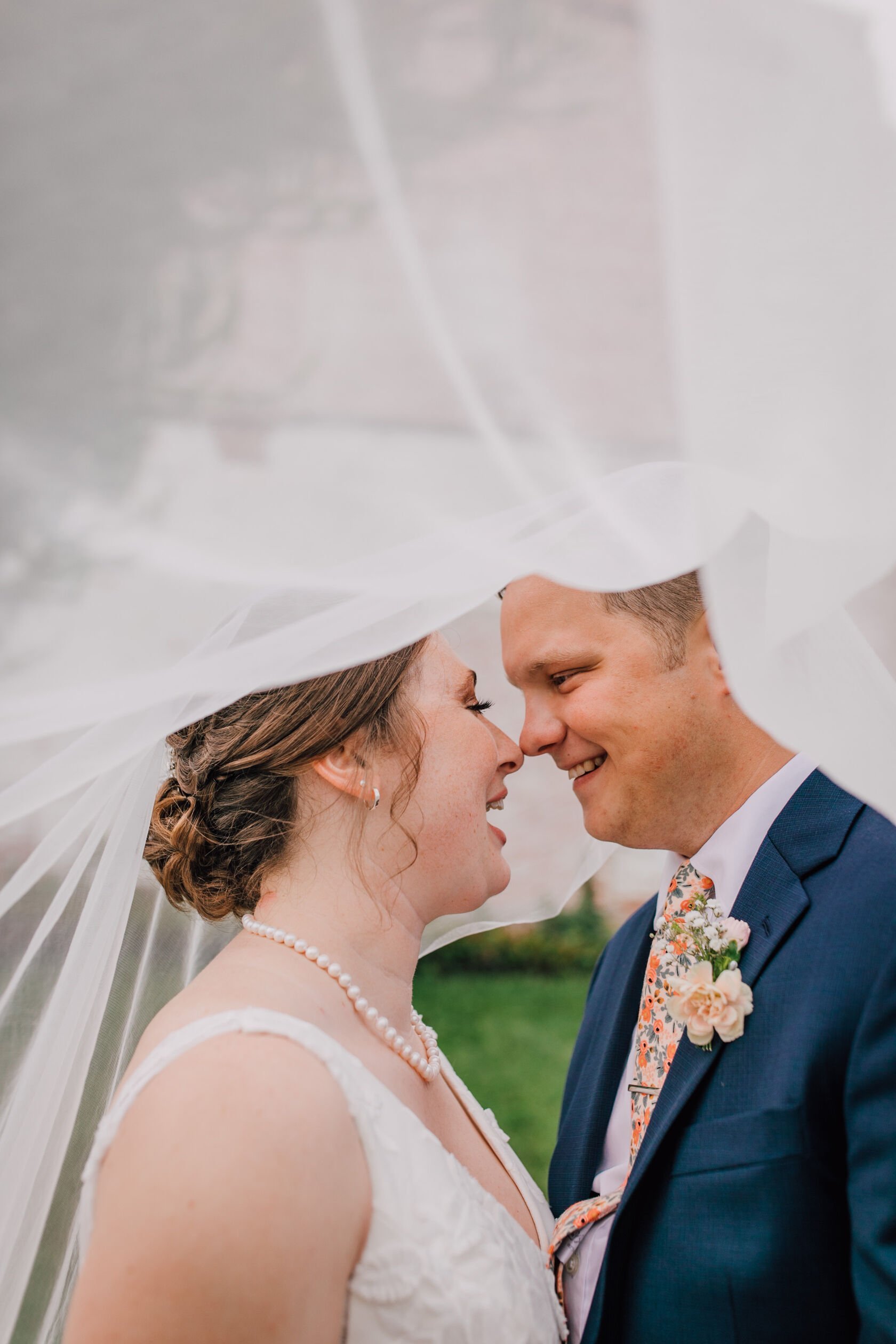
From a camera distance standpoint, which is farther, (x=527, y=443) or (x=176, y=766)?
(x=176, y=766)

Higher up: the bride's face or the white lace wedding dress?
the bride's face

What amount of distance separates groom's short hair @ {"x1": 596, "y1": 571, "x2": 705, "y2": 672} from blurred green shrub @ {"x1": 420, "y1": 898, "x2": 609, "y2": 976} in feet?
A: 22.5

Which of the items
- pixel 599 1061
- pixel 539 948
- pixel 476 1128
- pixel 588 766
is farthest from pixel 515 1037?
pixel 588 766

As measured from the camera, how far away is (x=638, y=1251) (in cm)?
206

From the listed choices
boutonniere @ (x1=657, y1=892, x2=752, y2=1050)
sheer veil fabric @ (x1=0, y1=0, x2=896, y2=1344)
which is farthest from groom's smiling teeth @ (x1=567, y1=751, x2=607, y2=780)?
sheer veil fabric @ (x1=0, y1=0, x2=896, y2=1344)

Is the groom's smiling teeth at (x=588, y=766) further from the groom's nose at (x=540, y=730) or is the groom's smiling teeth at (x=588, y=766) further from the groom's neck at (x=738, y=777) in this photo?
the groom's neck at (x=738, y=777)

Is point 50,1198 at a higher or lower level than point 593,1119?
higher

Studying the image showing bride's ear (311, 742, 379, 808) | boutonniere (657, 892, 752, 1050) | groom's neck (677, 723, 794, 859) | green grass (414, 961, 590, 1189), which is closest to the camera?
boutonniere (657, 892, 752, 1050)

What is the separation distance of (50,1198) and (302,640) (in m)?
1.40

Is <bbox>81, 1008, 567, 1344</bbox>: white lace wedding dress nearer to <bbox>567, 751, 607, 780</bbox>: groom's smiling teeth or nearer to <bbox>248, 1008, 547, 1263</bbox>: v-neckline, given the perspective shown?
<bbox>248, 1008, 547, 1263</bbox>: v-neckline

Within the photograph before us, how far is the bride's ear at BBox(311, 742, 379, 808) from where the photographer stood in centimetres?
235

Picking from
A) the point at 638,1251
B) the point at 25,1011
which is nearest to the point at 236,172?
the point at 25,1011

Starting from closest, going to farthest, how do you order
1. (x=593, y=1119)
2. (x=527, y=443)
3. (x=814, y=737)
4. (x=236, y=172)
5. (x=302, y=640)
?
(x=236, y=172)
(x=527, y=443)
(x=814, y=737)
(x=302, y=640)
(x=593, y=1119)

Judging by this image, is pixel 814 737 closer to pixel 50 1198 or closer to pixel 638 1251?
pixel 638 1251
